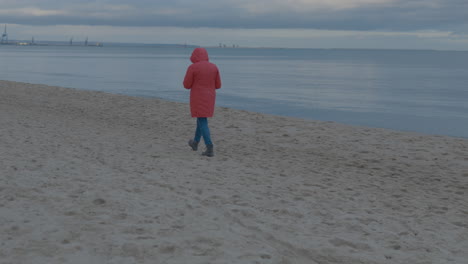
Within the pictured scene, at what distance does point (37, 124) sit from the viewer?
11031 millimetres

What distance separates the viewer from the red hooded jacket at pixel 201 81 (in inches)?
298

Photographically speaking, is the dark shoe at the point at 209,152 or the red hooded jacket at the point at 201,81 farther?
the dark shoe at the point at 209,152

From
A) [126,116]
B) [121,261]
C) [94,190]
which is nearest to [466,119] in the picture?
[126,116]

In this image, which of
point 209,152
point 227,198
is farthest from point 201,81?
point 227,198

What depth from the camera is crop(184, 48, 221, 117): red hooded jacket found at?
7559 mm

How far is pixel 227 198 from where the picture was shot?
18.3ft

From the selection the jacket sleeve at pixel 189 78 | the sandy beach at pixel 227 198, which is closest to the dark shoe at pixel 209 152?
the sandy beach at pixel 227 198

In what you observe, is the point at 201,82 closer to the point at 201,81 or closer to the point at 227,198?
the point at 201,81

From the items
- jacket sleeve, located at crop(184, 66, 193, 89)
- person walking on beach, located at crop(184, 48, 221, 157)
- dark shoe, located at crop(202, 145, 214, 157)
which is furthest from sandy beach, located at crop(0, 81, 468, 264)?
jacket sleeve, located at crop(184, 66, 193, 89)

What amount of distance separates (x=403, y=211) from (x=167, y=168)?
3.22 meters

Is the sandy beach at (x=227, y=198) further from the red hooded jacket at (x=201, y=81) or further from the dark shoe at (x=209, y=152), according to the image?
the red hooded jacket at (x=201, y=81)

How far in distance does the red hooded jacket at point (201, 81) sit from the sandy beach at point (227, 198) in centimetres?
83

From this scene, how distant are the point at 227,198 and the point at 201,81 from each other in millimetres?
2548

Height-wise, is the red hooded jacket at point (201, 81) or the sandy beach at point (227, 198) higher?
the red hooded jacket at point (201, 81)
